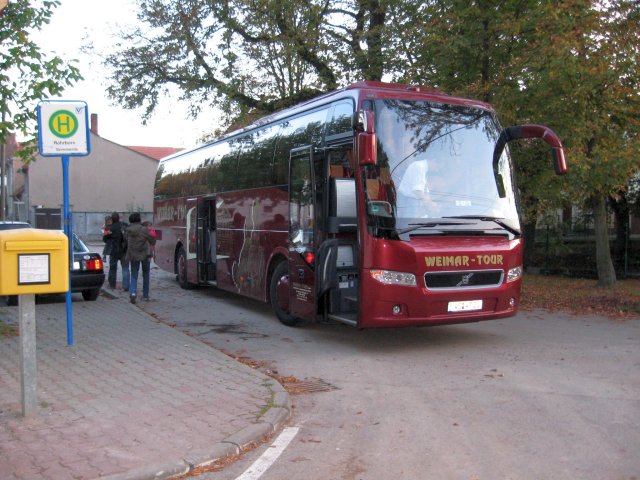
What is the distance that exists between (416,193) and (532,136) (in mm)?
1897

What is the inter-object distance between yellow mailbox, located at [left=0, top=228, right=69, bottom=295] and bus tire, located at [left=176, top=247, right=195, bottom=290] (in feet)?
32.3

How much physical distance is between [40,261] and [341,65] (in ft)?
43.9

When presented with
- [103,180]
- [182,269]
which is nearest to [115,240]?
[182,269]

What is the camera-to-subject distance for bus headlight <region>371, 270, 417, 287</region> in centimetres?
782

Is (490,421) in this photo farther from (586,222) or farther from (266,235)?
(586,222)

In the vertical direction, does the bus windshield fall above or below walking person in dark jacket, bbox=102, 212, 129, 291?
above

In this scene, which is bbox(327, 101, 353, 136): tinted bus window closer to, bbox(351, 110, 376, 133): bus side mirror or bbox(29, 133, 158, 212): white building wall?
bbox(351, 110, 376, 133): bus side mirror

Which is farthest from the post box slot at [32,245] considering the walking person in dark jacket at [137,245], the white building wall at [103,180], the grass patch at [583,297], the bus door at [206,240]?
the white building wall at [103,180]

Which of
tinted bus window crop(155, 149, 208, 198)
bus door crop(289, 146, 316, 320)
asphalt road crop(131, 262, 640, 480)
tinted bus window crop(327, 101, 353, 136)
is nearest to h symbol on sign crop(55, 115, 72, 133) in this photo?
bus door crop(289, 146, 316, 320)

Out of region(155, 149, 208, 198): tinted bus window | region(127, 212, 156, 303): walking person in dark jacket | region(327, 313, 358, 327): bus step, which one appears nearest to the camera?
region(327, 313, 358, 327): bus step

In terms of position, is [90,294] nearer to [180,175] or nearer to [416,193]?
[180,175]

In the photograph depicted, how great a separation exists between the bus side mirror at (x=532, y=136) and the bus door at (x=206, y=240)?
22.9ft

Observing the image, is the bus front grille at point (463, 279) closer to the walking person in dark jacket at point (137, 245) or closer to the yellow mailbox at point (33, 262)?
the yellow mailbox at point (33, 262)

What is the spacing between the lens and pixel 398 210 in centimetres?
786
